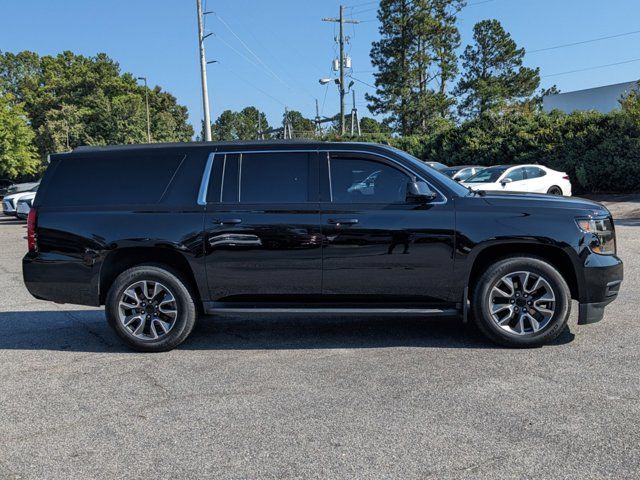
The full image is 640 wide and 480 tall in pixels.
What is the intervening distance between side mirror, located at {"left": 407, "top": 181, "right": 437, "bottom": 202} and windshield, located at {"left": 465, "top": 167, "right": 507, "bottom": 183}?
13.4 metres

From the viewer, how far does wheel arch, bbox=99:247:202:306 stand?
5555 millimetres

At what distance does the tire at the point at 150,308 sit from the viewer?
5.43 metres

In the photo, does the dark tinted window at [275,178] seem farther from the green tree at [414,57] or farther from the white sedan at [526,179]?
the green tree at [414,57]

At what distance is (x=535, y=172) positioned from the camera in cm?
1855

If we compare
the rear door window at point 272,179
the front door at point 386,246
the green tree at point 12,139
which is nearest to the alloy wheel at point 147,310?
the rear door window at point 272,179

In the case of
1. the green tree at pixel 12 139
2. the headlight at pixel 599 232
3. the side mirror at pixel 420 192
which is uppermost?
the green tree at pixel 12 139

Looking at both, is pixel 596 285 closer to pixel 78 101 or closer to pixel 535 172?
pixel 535 172

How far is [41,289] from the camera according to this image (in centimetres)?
558

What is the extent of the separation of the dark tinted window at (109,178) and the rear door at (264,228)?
54 cm

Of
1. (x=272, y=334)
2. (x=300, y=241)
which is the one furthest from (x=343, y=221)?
(x=272, y=334)

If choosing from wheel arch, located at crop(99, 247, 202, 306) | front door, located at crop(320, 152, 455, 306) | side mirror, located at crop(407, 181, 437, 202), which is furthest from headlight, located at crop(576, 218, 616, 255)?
wheel arch, located at crop(99, 247, 202, 306)

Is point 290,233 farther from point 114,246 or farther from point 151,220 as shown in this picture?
point 114,246

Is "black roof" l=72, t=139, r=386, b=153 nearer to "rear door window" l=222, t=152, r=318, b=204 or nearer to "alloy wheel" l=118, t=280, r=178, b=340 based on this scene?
"rear door window" l=222, t=152, r=318, b=204

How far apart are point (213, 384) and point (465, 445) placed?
207cm
